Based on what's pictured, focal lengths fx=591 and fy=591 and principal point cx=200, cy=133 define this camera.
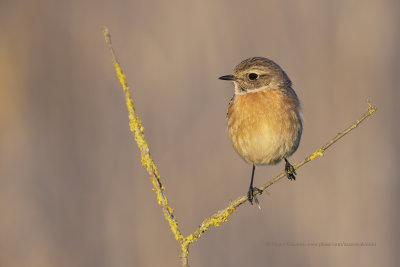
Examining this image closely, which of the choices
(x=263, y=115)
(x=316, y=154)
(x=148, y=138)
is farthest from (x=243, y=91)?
(x=148, y=138)

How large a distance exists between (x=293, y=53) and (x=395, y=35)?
1.43m

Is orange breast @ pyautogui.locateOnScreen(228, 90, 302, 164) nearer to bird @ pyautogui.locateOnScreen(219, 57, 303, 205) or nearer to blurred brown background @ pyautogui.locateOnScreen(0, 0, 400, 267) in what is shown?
bird @ pyautogui.locateOnScreen(219, 57, 303, 205)

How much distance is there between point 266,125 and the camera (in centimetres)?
382

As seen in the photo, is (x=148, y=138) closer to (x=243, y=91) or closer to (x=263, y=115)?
(x=243, y=91)

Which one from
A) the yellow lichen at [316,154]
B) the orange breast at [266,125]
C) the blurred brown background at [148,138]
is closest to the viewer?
the yellow lichen at [316,154]

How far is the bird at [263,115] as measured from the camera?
3.80 m

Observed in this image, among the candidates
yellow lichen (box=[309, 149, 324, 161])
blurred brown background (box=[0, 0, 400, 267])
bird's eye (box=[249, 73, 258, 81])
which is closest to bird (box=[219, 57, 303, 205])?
bird's eye (box=[249, 73, 258, 81])

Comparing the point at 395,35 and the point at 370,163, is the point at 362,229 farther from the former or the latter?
the point at 395,35

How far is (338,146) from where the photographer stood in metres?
6.09

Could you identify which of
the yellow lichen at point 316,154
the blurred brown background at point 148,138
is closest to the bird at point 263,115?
the yellow lichen at point 316,154

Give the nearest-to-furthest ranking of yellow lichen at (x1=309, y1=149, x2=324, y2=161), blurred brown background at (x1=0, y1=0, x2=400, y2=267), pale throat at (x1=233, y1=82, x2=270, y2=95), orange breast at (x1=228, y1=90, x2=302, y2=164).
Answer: yellow lichen at (x1=309, y1=149, x2=324, y2=161) → orange breast at (x1=228, y1=90, x2=302, y2=164) → pale throat at (x1=233, y1=82, x2=270, y2=95) → blurred brown background at (x1=0, y1=0, x2=400, y2=267)

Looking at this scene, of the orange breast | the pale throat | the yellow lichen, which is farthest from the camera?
the pale throat

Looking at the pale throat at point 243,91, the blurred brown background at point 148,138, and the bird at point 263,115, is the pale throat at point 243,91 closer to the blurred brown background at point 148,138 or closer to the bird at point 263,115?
the bird at point 263,115

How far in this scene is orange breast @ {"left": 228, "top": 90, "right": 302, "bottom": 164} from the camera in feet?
12.4
